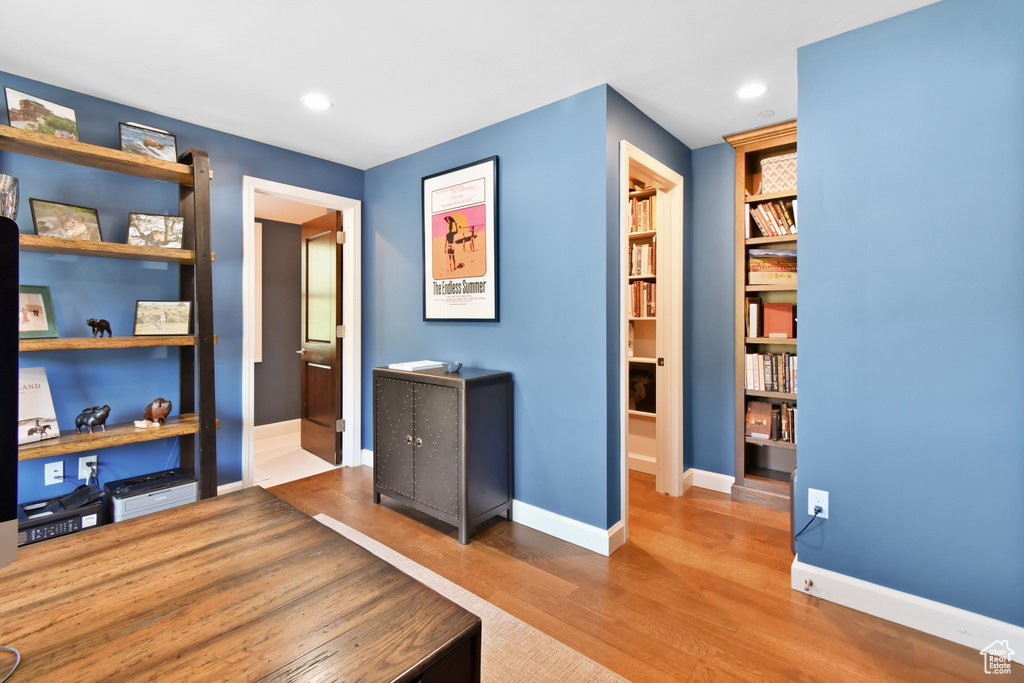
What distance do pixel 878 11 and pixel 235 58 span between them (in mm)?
2821

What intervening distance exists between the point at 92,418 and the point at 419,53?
99.1 inches

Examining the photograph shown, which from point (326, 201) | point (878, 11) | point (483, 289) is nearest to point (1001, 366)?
point (878, 11)

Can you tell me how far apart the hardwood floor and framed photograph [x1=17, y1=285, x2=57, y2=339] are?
5.48 ft

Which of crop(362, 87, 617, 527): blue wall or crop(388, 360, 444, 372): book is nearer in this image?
crop(362, 87, 617, 527): blue wall

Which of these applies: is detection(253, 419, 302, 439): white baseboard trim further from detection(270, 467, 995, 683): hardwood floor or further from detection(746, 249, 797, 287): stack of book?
detection(746, 249, 797, 287): stack of book

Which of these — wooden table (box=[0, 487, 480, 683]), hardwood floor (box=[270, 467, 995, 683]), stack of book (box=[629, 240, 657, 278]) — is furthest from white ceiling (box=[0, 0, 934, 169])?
hardwood floor (box=[270, 467, 995, 683])

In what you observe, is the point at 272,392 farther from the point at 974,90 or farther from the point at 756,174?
the point at 974,90

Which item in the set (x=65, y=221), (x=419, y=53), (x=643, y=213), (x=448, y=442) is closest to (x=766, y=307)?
(x=643, y=213)

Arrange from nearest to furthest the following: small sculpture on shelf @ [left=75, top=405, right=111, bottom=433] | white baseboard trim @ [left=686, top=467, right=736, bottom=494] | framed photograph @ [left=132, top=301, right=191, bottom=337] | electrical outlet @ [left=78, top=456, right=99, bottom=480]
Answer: small sculpture on shelf @ [left=75, top=405, right=111, bottom=433]
electrical outlet @ [left=78, top=456, right=99, bottom=480]
framed photograph @ [left=132, top=301, right=191, bottom=337]
white baseboard trim @ [left=686, top=467, right=736, bottom=494]

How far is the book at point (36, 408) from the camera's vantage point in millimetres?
2238

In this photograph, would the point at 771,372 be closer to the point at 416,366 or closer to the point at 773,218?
the point at 773,218

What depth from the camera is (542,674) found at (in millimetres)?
1610

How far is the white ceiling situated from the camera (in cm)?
185

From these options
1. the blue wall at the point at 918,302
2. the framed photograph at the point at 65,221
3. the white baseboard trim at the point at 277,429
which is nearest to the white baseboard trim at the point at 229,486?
the white baseboard trim at the point at 277,429
